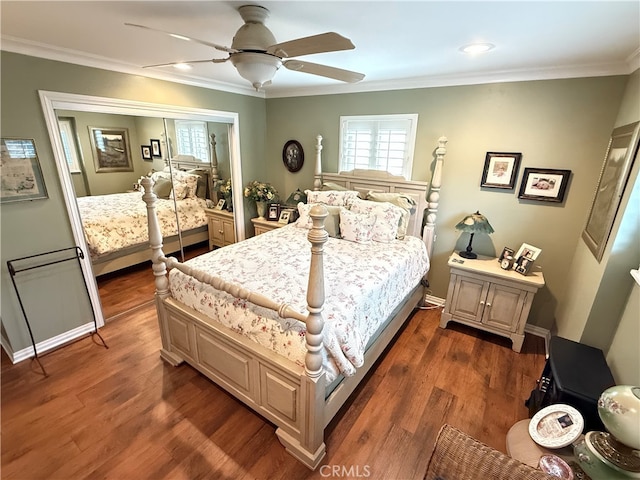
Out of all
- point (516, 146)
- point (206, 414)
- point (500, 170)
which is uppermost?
point (516, 146)

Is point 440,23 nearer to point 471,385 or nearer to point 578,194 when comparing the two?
point 578,194

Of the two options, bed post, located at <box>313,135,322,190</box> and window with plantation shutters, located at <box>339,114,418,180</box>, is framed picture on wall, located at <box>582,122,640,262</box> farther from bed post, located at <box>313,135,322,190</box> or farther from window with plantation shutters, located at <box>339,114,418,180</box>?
bed post, located at <box>313,135,322,190</box>

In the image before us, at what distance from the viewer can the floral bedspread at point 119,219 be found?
8.92 feet

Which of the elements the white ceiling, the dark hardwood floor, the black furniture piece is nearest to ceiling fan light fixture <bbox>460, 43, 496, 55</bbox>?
the white ceiling

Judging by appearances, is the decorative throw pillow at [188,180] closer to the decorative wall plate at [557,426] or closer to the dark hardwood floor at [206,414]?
the dark hardwood floor at [206,414]

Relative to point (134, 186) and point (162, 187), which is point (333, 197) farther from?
point (134, 186)

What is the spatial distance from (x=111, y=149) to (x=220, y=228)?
157cm

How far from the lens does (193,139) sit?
11.0 feet

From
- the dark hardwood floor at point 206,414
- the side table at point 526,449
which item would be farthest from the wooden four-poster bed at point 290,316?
the side table at point 526,449

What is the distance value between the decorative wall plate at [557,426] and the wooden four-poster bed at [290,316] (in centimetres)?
93

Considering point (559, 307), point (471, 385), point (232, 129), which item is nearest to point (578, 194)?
point (559, 307)

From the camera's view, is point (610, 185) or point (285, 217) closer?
point (610, 185)

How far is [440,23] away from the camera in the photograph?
1.58m

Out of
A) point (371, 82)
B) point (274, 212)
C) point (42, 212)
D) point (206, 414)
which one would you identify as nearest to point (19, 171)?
point (42, 212)
